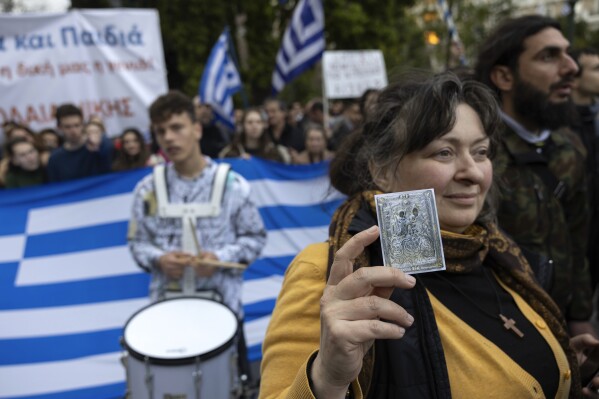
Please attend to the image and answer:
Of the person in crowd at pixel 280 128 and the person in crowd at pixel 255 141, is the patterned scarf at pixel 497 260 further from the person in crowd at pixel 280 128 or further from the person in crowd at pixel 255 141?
the person in crowd at pixel 280 128

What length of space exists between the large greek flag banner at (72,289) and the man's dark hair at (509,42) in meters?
1.49

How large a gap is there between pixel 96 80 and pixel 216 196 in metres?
4.32

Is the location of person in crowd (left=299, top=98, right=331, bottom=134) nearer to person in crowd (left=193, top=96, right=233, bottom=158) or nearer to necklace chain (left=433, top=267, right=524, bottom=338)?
person in crowd (left=193, top=96, right=233, bottom=158)

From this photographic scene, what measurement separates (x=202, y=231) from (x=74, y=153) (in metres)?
3.07

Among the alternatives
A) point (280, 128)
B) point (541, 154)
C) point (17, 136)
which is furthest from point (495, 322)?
point (280, 128)

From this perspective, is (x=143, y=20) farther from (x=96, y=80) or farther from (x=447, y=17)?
(x=447, y=17)

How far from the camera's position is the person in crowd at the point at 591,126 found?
12.7 feet

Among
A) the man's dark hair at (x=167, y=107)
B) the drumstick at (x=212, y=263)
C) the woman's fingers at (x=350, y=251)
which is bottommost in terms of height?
the drumstick at (x=212, y=263)

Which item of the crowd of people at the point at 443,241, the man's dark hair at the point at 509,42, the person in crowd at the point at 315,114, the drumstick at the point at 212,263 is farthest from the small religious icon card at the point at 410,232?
the person in crowd at the point at 315,114

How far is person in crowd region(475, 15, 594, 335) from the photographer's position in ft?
8.09

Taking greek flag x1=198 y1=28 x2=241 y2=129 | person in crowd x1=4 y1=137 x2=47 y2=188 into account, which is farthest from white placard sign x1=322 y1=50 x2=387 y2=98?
person in crowd x1=4 y1=137 x2=47 y2=188

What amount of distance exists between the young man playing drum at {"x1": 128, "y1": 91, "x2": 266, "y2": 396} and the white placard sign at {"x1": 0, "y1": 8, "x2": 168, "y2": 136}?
12.4 feet

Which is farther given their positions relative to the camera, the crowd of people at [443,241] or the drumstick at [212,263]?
the drumstick at [212,263]

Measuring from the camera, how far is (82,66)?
6711mm
